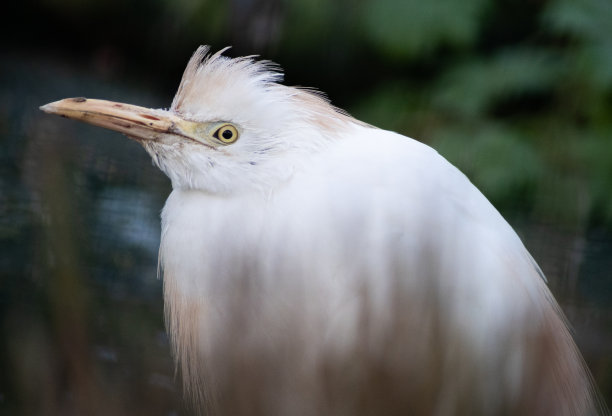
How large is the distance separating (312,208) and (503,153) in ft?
3.74

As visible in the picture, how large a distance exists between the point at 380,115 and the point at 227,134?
117cm

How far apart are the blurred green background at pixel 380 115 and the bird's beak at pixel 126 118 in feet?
1.02

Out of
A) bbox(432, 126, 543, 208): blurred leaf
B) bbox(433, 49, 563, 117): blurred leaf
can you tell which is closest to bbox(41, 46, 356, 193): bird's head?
bbox(432, 126, 543, 208): blurred leaf

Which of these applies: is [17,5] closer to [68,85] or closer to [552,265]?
[68,85]

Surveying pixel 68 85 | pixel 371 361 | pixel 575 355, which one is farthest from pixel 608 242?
pixel 68 85

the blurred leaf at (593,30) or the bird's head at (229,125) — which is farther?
the blurred leaf at (593,30)

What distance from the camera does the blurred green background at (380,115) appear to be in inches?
60.1

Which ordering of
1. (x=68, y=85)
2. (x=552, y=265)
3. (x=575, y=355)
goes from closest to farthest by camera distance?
(x=575, y=355), (x=552, y=265), (x=68, y=85)

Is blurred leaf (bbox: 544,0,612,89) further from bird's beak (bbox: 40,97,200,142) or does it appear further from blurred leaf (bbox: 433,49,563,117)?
bird's beak (bbox: 40,97,200,142)

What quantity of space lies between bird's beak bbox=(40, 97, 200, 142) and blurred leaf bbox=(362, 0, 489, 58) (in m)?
1.22

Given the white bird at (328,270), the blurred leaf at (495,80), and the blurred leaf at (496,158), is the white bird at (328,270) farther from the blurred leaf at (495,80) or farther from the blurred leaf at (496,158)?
the blurred leaf at (495,80)

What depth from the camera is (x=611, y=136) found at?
1.87 metres

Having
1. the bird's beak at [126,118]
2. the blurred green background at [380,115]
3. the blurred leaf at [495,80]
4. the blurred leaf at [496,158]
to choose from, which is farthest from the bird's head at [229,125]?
the blurred leaf at [495,80]

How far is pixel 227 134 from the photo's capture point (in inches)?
37.9
